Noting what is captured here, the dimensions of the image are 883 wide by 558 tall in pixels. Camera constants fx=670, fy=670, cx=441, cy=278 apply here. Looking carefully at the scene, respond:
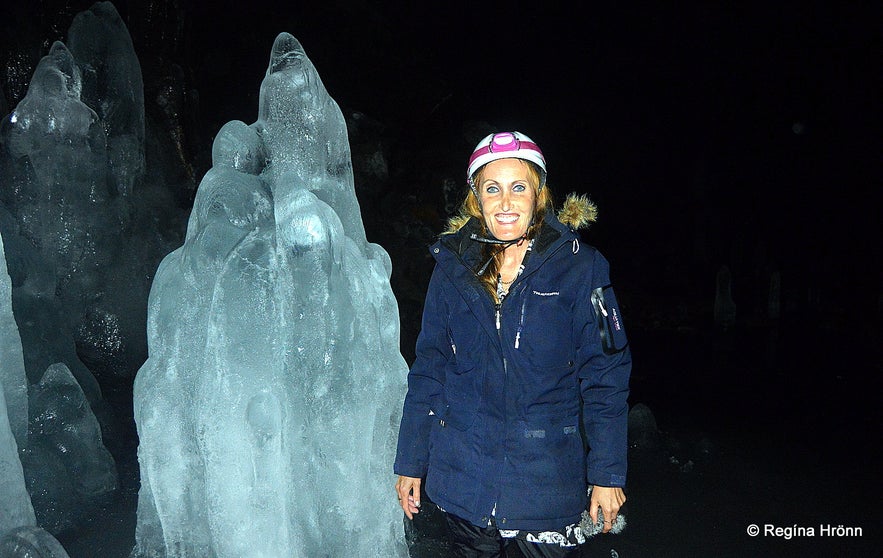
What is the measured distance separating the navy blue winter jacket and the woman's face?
94 millimetres

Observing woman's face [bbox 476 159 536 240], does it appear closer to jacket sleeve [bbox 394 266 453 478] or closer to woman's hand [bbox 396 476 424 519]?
jacket sleeve [bbox 394 266 453 478]

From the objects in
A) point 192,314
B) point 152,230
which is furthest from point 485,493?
point 152,230

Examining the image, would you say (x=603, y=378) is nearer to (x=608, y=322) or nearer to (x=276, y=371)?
(x=608, y=322)

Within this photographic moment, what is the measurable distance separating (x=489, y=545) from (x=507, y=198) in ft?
3.70

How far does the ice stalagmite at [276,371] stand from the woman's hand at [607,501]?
4.28 feet

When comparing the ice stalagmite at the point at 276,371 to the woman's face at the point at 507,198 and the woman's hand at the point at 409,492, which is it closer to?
the woman's hand at the point at 409,492

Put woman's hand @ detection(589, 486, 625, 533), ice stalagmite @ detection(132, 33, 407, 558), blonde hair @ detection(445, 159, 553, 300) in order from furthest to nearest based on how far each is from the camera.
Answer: ice stalagmite @ detection(132, 33, 407, 558) → blonde hair @ detection(445, 159, 553, 300) → woman's hand @ detection(589, 486, 625, 533)

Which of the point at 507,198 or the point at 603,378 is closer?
the point at 603,378

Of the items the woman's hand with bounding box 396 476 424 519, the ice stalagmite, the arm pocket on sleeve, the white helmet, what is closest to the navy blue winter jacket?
the arm pocket on sleeve

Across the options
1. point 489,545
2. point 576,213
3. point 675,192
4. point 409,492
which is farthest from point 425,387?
point 675,192

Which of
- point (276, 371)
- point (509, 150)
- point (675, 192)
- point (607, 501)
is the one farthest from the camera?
point (675, 192)

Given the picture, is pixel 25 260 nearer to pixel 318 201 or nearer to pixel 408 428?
pixel 318 201

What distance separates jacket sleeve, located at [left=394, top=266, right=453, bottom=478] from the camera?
232cm

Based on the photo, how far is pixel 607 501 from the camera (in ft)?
6.70
